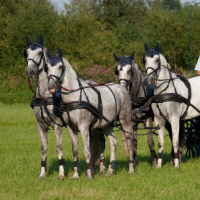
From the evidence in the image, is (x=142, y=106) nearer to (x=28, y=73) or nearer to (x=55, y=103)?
(x=55, y=103)

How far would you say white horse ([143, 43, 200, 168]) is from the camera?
7.73 m

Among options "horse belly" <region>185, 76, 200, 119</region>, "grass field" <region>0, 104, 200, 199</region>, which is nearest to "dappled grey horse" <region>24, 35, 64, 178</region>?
"grass field" <region>0, 104, 200, 199</region>

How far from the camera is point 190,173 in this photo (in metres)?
7.36

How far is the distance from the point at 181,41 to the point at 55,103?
93.4ft

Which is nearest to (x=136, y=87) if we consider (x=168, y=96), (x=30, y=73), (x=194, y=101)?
(x=168, y=96)

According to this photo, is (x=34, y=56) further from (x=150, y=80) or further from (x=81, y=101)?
(x=150, y=80)

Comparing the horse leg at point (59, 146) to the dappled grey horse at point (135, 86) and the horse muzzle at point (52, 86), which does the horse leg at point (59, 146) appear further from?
the dappled grey horse at point (135, 86)

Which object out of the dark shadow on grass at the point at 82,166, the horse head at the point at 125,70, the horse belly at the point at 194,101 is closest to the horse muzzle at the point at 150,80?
the horse head at the point at 125,70

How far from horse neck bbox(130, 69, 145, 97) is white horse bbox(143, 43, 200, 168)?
23.9 inches

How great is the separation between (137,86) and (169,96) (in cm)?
100

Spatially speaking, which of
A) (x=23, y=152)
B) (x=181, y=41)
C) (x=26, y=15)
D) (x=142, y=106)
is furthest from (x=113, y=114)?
(x=181, y=41)

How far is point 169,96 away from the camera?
7816 millimetres

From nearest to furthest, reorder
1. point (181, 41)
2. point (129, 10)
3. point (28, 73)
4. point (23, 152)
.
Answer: point (28, 73) < point (23, 152) < point (181, 41) < point (129, 10)

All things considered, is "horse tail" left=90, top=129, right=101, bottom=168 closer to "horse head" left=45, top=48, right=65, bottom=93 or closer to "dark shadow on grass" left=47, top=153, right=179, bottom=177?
"dark shadow on grass" left=47, top=153, right=179, bottom=177
